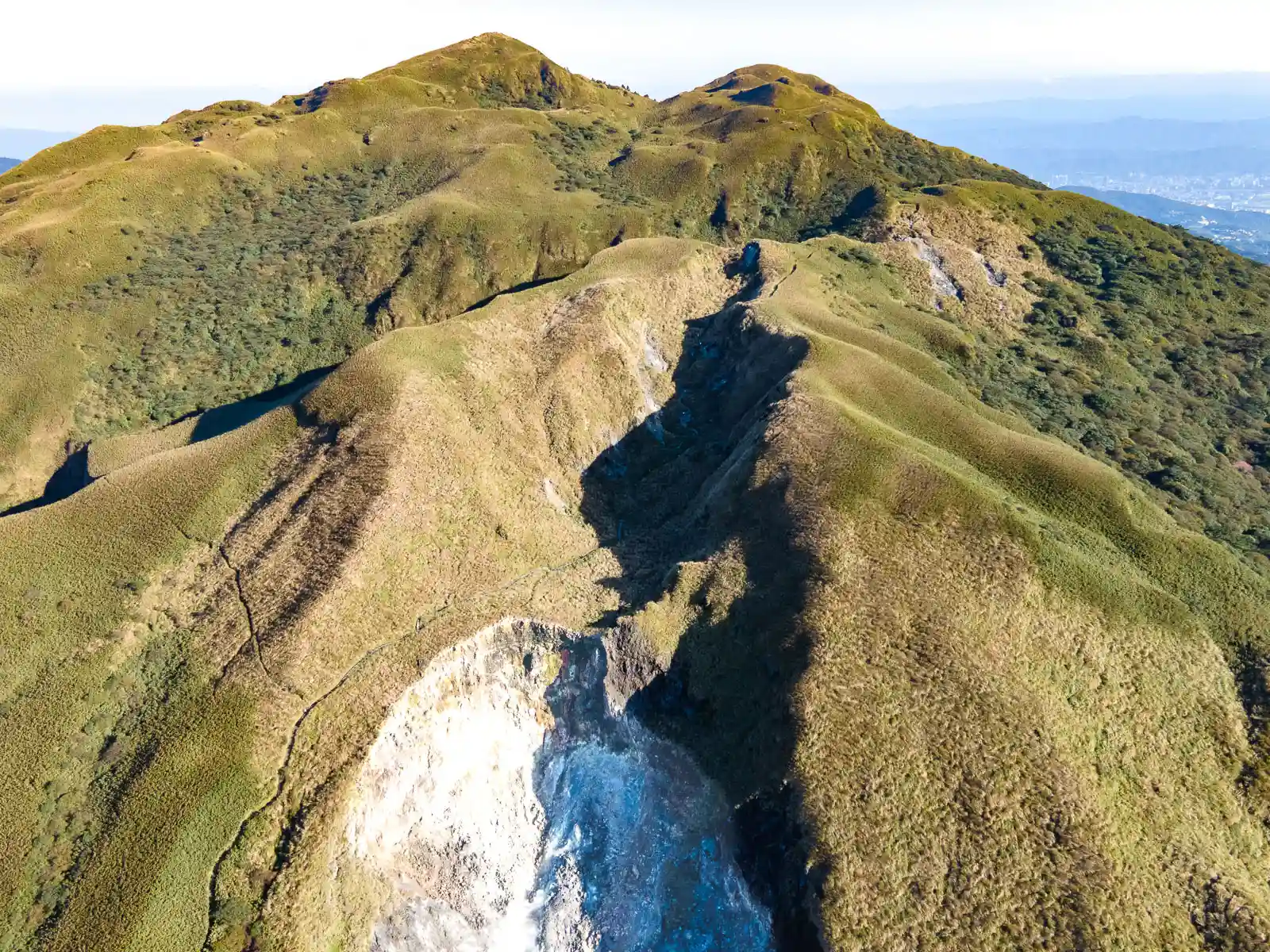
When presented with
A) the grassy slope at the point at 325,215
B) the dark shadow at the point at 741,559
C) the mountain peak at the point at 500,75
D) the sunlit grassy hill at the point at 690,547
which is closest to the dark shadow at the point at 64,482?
the grassy slope at the point at 325,215

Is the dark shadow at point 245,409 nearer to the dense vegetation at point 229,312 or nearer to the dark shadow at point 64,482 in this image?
the dense vegetation at point 229,312

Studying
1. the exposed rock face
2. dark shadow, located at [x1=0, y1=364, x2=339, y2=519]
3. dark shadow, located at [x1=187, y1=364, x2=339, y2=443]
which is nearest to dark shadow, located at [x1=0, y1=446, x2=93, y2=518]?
dark shadow, located at [x1=0, y1=364, x2=339, y2=519]

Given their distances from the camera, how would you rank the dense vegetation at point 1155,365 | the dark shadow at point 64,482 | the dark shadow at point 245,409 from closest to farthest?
the dense vegetation at point 1155,365 → the dark shadow at point 64,482 → the dark shadow at point 245,409

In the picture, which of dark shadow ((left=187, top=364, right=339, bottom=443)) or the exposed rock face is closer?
the exposed rock face

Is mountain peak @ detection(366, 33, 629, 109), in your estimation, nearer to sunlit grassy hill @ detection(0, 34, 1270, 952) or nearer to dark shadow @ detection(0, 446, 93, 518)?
sunlit grassy hill @ detection(0, 34, 1270, 952)

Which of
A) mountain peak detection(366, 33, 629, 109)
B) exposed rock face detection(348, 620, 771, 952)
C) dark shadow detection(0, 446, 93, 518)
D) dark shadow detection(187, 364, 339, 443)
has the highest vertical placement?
mountain peak detection(366, 33, 629, 109)

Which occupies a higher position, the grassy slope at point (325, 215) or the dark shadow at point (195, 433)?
the grassy slope at point (325, 215)

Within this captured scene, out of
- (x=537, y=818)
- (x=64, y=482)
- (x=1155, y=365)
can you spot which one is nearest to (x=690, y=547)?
(x=537, y=818)
